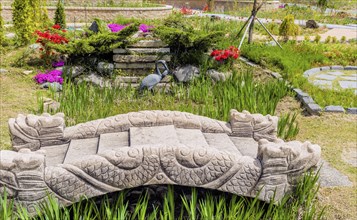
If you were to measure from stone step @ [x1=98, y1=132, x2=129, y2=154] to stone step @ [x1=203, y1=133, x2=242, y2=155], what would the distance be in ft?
2.39

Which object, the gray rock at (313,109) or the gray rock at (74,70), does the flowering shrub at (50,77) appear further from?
the gray rock at (313,109)

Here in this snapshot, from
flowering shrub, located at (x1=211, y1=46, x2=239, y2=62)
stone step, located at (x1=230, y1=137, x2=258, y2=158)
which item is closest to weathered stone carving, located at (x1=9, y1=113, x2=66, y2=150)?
stone step, located at (x1=230, y1=137, x2=258, y2=158)

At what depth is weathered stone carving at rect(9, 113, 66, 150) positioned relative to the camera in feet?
11.5

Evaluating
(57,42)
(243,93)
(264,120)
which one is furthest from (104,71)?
(264,120)

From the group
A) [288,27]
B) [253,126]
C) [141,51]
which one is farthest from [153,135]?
[288,27]

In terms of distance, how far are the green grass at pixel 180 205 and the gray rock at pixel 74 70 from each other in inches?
196

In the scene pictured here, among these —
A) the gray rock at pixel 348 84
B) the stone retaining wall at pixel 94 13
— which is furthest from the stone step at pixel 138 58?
the stone retaining wall at pixel 94 13

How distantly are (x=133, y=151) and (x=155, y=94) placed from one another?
13.4 ft

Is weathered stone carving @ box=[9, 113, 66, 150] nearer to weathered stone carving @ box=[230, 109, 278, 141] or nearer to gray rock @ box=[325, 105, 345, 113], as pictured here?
weathered stone carving @ box=[230, 109, 278, 141]

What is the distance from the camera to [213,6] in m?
25.5

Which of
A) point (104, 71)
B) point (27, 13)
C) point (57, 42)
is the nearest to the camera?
point (104, 71)

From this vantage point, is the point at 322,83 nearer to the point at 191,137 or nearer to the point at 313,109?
the point at 313,109

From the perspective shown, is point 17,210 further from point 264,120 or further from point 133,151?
point 264,120

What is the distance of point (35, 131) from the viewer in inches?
140
